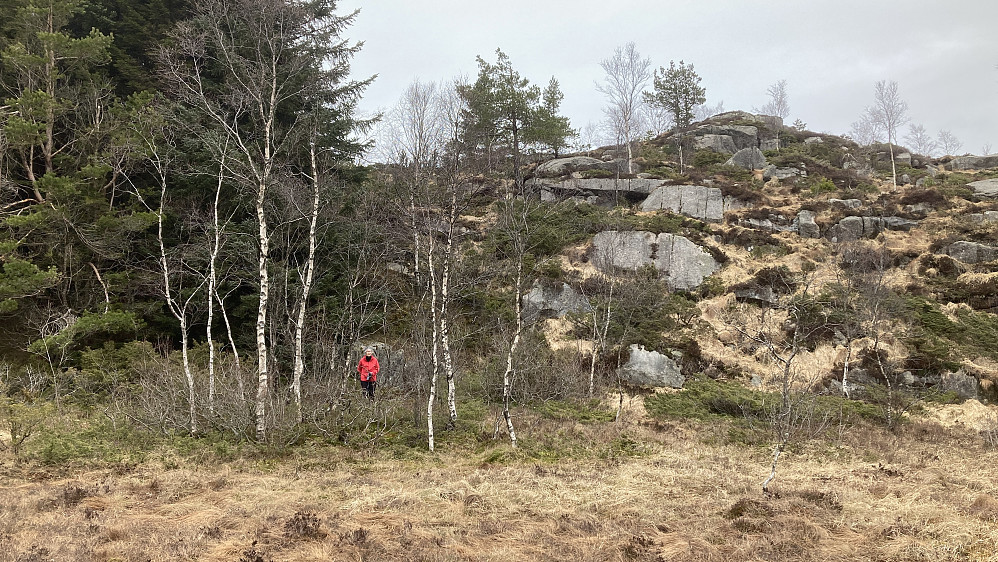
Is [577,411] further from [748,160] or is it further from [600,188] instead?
[748,160]

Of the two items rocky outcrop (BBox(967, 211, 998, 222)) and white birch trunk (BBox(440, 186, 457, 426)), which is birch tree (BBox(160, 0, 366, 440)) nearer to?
white birch trunk (BBox(440, 186, 457, 426))

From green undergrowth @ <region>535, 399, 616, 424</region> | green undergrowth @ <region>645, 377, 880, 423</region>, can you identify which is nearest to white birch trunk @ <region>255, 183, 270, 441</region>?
green undergrowth @ <region>535, 399, 616, 424</region>

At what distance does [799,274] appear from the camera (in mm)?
25016

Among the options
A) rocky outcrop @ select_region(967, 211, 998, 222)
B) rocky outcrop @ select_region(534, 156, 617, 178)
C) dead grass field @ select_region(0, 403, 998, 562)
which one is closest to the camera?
dead grass field @ select_region(0, 403, 998, 562)

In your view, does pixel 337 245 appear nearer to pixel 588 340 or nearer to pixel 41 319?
pixel 41 319

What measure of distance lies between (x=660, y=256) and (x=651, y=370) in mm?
8758

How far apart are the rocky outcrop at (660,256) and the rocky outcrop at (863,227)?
8234 mm

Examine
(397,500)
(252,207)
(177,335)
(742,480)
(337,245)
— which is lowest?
(742,480)

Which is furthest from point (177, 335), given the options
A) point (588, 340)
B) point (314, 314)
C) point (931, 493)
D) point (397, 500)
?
point (931, 493)

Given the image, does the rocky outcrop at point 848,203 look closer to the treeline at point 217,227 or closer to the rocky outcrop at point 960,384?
the rocky outcrop at point 960,384

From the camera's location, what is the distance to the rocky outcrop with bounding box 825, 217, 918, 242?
1102 inches

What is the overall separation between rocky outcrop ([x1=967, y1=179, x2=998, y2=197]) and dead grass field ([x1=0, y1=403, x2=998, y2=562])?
29338 millimetres

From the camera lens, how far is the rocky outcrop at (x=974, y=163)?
38312mm

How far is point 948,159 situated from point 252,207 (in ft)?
176
